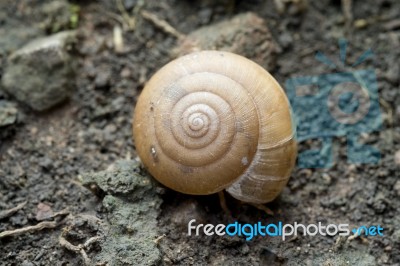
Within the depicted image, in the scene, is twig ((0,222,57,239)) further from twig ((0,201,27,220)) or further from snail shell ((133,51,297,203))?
snail shell ((133,51,297,203))

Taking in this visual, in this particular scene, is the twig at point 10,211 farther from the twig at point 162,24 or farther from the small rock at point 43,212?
the twig at point 162,24

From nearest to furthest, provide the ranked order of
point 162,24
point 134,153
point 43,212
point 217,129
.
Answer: point 217,129 → point 43,212 → point 134,153 → point 162,24

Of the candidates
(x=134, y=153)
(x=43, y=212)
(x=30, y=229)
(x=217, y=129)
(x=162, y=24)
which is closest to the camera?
(x=217, y=129)

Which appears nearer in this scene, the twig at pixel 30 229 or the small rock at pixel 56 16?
the twig at pixel 30 229

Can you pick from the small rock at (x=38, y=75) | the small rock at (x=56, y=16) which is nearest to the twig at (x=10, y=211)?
the small rock at (x=38, y=75)

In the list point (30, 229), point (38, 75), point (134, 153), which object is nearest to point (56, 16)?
point (38, 75)

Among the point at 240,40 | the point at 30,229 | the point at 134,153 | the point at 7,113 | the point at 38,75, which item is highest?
the point at 240,40

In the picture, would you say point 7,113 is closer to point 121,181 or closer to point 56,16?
point 56,16
